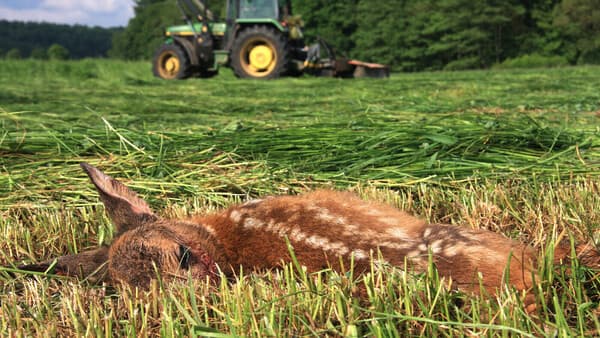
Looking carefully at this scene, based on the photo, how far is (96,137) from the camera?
4414 millimetres

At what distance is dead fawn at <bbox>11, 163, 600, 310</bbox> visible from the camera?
6.54 feet

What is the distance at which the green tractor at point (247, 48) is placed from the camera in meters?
15.4

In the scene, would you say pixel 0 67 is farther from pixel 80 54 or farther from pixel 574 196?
pixel 80 54

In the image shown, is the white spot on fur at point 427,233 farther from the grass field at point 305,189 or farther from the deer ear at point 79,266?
the deer ear at point 79,266

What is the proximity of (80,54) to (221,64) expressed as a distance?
93260 mm

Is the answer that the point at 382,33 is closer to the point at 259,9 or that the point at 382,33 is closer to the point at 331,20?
the point at 331,20

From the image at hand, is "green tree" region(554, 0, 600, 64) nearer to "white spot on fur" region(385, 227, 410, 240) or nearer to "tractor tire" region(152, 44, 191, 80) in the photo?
"tractor tire" region(152, 44, 191, 80)

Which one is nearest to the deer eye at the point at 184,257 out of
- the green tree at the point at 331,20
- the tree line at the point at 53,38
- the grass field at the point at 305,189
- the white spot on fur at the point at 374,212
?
the grass field at the point at 305,189

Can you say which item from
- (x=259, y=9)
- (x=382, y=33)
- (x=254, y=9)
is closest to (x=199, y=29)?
(x=254, y=9)

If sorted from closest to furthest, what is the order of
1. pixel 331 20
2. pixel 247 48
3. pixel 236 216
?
pixel 236 216 < pixel 247 48 < pixel 331 20

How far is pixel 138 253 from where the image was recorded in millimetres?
2227

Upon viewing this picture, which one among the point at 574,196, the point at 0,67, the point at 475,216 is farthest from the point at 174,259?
the point at 0,67

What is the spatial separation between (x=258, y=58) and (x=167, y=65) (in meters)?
3.01

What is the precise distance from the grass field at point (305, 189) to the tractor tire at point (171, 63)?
34.3ft
